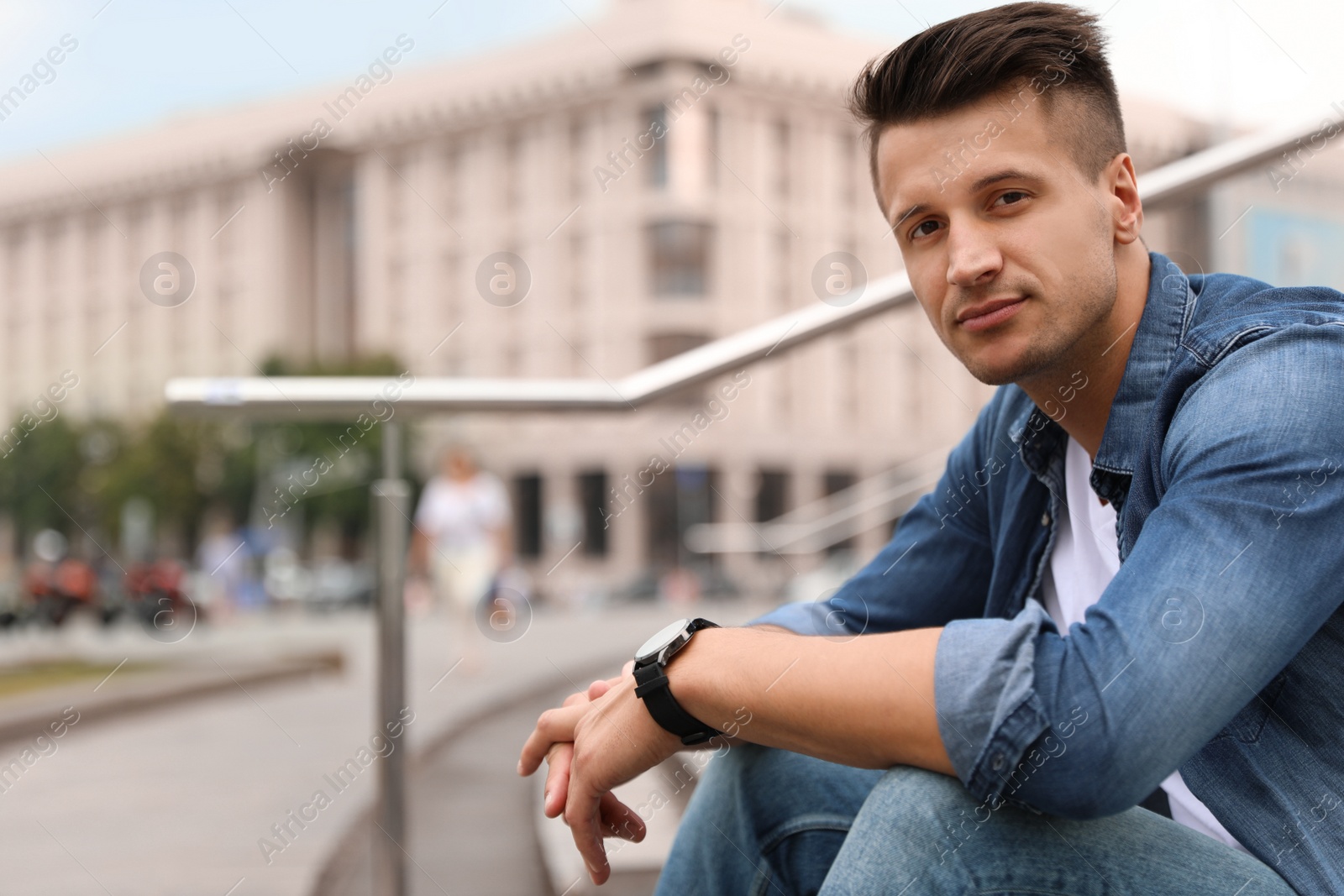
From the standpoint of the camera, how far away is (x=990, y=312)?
47.4 inches

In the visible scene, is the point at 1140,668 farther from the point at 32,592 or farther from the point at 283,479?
the point at 283,479

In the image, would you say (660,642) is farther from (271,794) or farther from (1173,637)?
(271,794)

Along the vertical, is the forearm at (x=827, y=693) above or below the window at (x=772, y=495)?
above

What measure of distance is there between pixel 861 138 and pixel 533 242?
39972 millimetres

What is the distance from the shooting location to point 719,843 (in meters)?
1.23

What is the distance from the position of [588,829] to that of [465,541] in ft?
19.9

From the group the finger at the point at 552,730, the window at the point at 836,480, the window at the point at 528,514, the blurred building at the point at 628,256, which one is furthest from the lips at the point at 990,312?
the window at the point at 528,514

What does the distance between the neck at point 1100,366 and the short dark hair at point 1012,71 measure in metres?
0.11

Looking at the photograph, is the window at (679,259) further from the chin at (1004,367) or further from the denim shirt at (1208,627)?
the denim shirt at (1208,627)

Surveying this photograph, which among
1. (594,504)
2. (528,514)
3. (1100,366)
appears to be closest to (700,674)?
(1100,366)

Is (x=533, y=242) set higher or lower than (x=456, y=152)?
lower

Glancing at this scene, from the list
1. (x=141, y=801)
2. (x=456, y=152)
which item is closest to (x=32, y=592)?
(x=141, y=801)

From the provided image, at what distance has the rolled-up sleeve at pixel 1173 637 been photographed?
0.91 m

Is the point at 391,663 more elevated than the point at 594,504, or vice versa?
the point at 391,663
